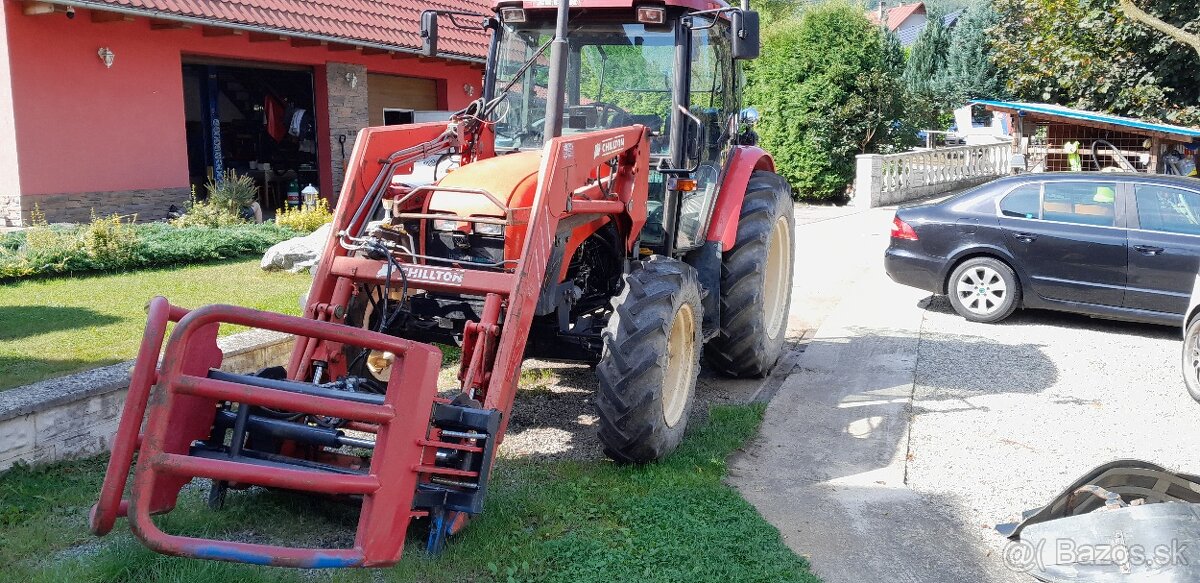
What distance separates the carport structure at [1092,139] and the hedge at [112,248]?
16.2 metres

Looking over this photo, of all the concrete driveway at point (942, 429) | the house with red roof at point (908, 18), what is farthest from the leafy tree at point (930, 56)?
the concrete driveway at point (942, 429)

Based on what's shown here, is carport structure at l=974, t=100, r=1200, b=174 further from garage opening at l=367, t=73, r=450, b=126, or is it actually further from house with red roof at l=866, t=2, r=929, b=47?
house with red roof at l=866, t=2, r=929, b=47

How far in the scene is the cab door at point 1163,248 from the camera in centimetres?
863

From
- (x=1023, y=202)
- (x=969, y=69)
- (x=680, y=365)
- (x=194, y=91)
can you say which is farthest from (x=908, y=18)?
(x=680, y=365)

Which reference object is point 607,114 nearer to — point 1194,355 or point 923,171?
point 1194,355

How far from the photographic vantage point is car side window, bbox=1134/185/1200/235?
29.0ft

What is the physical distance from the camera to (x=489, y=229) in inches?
202

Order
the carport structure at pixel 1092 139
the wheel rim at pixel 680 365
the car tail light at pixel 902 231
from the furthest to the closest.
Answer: the carport structure at pixel 1092 139 < the car tail light at pixel 902 231 < the wheel rim at pixel 680 365

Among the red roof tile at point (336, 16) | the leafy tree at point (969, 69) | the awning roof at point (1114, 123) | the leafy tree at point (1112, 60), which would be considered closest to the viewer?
the red roof tile at point (336, 16)

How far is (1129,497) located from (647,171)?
9.97 ft

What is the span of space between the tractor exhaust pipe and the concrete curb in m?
2.68

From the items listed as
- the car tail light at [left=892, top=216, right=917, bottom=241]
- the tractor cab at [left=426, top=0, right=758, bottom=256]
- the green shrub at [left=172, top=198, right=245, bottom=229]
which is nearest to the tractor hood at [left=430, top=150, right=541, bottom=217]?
the tractor cab at [left=426, top=0, right=758, bottom=256]

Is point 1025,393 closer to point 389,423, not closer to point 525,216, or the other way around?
point 525,216

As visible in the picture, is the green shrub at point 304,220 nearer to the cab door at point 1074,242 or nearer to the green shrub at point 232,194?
the green shrub at point 232,194
